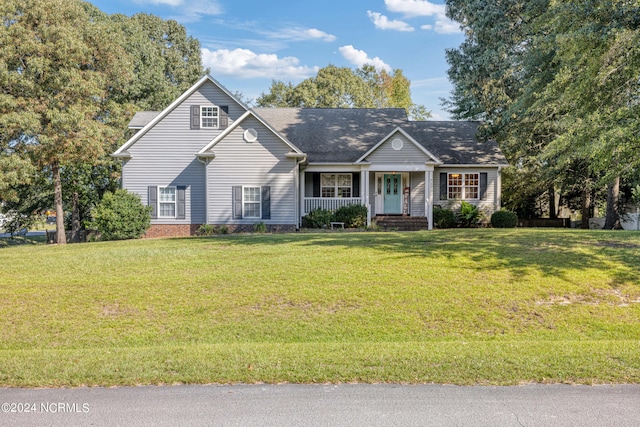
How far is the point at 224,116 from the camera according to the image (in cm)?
2058

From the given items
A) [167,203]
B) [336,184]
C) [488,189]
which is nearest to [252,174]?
[167,203]

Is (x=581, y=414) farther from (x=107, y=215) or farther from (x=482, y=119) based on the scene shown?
(x=482, y=119)

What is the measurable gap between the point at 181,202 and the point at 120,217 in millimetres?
3261

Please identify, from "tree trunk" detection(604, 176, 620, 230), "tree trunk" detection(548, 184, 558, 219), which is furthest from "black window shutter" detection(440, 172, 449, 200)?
"tree trunk" detection(548, 184, 558, 219)

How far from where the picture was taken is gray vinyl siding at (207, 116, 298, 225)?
1950cm

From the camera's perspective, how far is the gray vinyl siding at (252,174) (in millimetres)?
19500

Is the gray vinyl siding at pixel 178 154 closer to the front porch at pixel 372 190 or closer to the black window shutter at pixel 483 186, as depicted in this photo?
the front porch at pixel 372 190

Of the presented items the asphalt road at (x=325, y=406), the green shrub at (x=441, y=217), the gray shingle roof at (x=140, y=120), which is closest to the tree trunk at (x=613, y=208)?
the green shrub at (x=441, y=217)

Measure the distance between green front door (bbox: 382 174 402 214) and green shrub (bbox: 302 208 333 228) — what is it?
3.73 m

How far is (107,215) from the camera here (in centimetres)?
1738

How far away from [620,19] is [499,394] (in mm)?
9024

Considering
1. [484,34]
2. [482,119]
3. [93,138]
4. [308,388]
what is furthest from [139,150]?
[482,119]

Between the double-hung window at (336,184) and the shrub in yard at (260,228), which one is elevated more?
the double-hung window at (336,184)

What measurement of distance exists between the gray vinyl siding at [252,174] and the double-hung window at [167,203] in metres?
1.95
